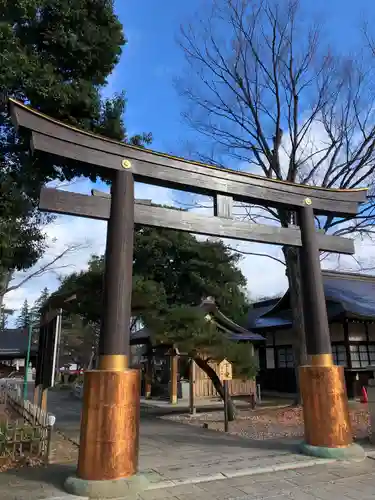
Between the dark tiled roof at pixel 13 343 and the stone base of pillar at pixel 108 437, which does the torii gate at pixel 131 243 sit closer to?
the stone base of pillar at pixel 108 437

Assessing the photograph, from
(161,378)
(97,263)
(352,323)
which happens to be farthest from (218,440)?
(97,263)

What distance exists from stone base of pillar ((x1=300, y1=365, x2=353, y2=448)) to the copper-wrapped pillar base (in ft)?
10.2

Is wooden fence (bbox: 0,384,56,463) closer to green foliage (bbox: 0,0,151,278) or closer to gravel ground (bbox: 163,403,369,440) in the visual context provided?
green foliage (bbox: 0,0,151,278)

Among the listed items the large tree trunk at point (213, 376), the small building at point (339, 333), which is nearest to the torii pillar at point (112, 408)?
the large tree trunk at point (213, 376)

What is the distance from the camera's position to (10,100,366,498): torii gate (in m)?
5.01

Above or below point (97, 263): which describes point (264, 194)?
below

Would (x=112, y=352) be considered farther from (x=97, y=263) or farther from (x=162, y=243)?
(x=97, y=263)

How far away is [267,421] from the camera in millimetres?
12062

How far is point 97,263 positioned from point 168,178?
2319 centimetres

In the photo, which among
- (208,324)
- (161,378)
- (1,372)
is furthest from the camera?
(1,372)

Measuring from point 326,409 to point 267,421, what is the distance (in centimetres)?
613

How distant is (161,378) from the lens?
2534cm

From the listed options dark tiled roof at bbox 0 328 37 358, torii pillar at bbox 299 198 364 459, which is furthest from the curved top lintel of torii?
dark tiled roof at bbox 0 328 37 358

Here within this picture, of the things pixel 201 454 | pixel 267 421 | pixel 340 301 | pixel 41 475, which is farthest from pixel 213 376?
pixel 340 301
